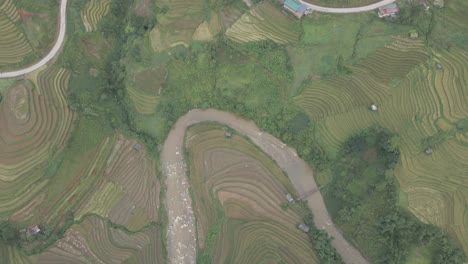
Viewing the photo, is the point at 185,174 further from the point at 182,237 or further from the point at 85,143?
the point at 85,143

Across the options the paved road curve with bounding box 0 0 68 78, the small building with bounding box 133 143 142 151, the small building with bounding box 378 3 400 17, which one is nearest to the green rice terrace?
the paved road curve with bounding box 0 0 68 78

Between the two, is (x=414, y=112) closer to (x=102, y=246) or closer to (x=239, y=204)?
(x=239, y=204)

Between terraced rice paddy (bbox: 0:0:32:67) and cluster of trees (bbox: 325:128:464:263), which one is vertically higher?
terraced rice paddy (bbox: 0:0:32:67)

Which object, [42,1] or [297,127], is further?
[42,1]

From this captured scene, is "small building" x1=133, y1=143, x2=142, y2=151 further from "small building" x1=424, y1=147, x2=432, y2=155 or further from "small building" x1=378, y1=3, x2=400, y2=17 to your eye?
"small building" x1=378, y1=3, x2=400, y2=17

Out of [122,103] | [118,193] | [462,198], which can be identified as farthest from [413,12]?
[118,193]

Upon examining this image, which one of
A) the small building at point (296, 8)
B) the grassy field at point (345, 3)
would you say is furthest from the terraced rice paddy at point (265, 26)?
the grassy field at point (345, 3)

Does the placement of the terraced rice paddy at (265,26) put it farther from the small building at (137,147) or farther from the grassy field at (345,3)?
the small building at (137,147)
